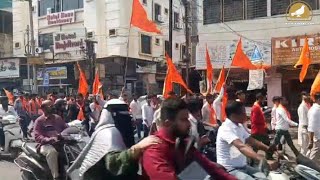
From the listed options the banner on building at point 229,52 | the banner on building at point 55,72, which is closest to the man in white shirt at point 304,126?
the banner on building at point 229,52

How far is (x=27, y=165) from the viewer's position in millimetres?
6008

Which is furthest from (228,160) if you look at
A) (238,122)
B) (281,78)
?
(281,78)

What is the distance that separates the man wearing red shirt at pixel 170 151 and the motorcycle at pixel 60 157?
10.6 feet

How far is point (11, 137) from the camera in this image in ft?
31.4

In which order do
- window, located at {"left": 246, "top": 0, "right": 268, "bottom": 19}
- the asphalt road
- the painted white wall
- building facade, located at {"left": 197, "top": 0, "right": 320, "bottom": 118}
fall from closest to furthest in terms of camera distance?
the asphalt road < building facade, located at {"left": 197, "top": 0, "right": 320, "bottom": 118} < window, located at {"left": 246, "top": 0, "right": 268, "bottom": 19} < the painted white wall

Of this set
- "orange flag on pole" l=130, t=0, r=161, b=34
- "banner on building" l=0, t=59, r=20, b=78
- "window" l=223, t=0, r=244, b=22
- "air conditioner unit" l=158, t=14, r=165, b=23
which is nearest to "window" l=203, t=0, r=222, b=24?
"window" l=223, t=0, r=244, b=22

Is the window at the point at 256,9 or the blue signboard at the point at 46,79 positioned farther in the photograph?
the blue signboard at the point at 46,79

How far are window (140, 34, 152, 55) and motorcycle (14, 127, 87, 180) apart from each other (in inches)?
879

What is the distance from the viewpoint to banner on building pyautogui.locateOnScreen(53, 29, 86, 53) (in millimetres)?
27719

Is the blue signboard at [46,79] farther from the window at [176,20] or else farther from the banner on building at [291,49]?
the banner on building at [291,49]

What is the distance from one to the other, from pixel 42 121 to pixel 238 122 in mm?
3112

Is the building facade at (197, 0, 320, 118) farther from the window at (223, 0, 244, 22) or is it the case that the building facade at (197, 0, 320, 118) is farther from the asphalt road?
the asphalt road

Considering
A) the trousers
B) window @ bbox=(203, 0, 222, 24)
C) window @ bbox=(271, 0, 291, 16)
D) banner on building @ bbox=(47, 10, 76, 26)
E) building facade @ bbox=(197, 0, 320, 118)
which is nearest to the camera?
the trousers

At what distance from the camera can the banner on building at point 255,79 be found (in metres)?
17.1
